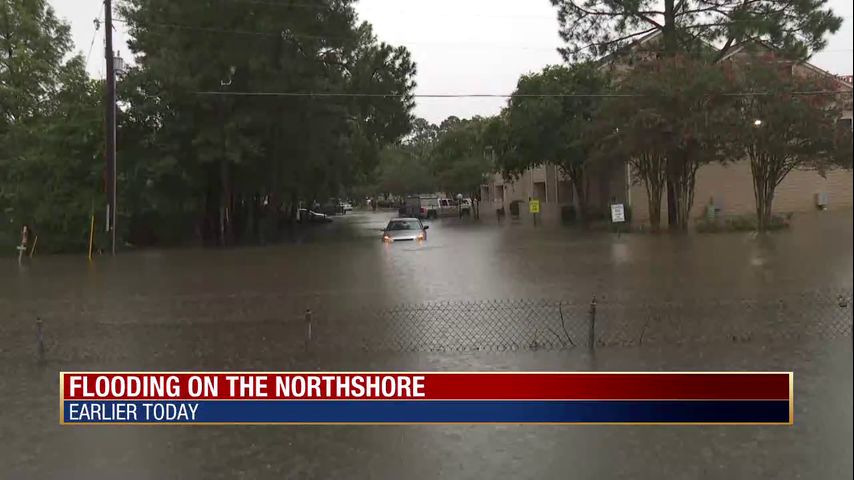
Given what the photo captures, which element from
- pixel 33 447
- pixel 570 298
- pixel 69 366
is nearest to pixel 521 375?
pixel 33 447

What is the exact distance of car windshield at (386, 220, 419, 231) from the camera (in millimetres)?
25000

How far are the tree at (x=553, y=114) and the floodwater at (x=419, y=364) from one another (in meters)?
17.6

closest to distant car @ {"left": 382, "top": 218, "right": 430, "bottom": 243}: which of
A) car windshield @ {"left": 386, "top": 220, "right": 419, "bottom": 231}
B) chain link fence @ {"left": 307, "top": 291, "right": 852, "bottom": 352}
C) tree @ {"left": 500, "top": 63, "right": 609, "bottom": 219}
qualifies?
car windshield @ {"left": 386, "top": 220, "right": 419, "bottom": 231}

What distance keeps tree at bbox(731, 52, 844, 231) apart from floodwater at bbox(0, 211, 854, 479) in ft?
18.7

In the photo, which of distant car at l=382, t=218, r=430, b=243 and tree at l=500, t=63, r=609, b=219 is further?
tree at l=500, t=63, r=609, b=219

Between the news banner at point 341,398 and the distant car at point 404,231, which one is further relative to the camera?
the distant car at point 404,231

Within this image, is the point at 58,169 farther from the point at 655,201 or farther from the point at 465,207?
the point at 465,207

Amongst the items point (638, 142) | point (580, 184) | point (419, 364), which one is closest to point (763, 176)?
point (638, 142)

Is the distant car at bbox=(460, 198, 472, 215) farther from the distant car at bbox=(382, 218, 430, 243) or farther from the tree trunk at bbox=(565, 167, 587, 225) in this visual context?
the distant car at bbox=(382, 218, 430, 243)

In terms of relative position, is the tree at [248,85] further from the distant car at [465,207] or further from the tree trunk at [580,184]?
the distant car at [465,207]

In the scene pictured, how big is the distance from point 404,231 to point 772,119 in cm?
→ 1218

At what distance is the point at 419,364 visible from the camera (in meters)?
6.27

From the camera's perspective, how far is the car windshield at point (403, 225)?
82.0 ft

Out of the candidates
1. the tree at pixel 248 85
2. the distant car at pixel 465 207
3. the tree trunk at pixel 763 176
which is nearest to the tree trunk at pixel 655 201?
the tree trunk at pixel 763 176
